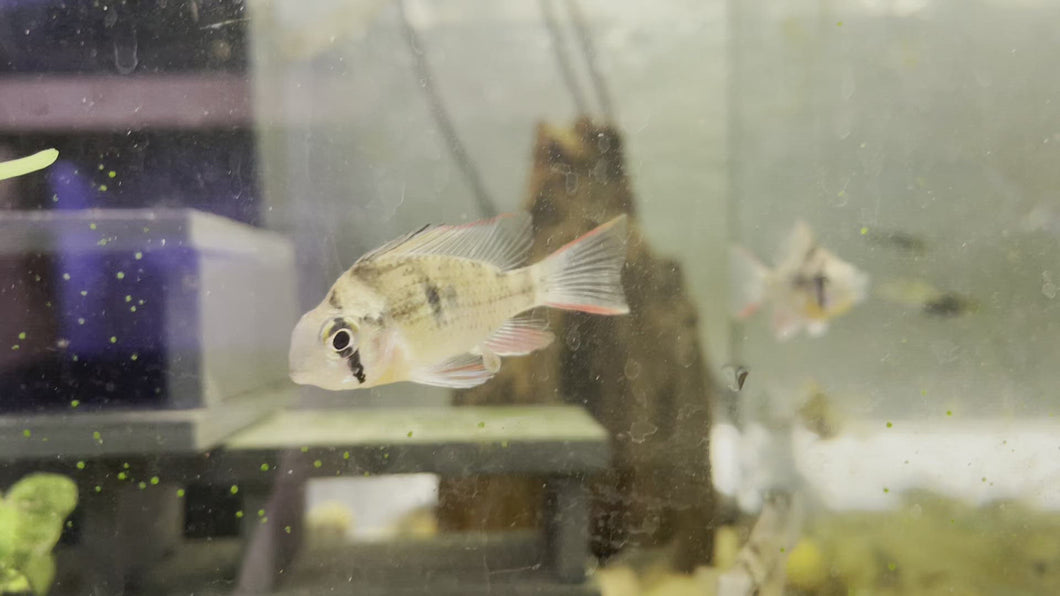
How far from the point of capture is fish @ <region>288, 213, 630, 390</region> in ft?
2.72

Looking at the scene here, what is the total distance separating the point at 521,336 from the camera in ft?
2.98

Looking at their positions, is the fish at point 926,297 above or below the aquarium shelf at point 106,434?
above

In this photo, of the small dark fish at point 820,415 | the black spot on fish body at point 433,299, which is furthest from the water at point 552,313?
the black spot on fish body at point 433,299

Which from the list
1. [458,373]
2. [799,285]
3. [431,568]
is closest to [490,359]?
[458,373]

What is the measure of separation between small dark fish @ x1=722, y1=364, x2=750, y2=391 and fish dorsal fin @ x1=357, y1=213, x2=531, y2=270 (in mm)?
352

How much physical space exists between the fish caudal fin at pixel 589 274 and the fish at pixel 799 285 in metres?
0.18

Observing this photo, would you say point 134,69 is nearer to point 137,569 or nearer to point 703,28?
point 137,569

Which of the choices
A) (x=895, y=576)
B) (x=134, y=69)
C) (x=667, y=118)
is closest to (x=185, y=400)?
(x=134, y=69)

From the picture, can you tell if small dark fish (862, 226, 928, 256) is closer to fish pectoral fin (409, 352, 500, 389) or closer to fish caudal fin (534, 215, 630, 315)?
fish caudal fin (534, 215, 630, 315)

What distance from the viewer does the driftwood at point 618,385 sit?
36.2 inches

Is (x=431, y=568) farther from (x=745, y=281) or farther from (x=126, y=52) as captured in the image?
(x=126, y=52)

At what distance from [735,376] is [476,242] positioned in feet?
1.44

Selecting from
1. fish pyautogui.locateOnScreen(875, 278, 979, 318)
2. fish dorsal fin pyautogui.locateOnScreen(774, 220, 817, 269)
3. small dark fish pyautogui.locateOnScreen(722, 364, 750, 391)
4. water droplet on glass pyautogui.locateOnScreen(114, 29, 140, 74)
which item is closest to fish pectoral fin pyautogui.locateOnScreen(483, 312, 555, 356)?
small dark fish pyautogui.locateOnScreen(722, 364, 750, 391)

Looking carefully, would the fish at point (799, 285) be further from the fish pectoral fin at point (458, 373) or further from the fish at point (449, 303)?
the fish pectoral fin at point (458, 373)
